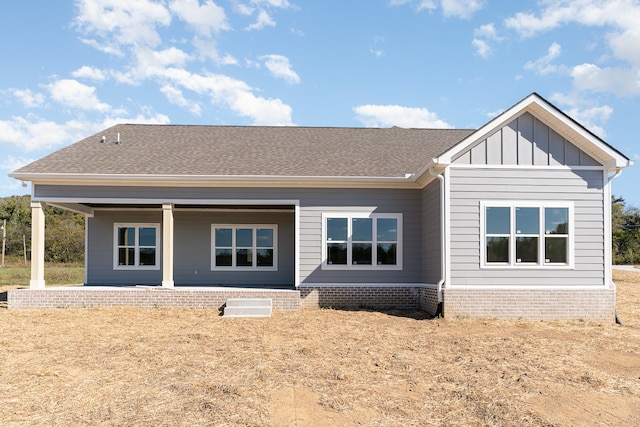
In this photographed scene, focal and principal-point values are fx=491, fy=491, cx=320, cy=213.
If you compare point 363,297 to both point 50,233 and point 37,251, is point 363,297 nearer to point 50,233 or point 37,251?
point 37,251

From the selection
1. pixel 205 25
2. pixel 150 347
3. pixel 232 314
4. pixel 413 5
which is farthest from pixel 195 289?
pixel 413 5

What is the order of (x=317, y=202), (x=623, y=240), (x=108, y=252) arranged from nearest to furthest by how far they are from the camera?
(x=317, y=202) → (x=108, y=252) → (x=623, y=240)

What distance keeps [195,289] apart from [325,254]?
12.1 ft

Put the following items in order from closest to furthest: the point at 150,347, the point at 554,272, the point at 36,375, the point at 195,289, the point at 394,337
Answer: the point at 36,375
the point at 150,347
the point at 394,337
the point at 554,272
the point at 195,289

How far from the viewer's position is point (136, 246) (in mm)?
16156

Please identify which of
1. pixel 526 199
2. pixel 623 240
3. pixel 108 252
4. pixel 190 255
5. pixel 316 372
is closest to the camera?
pixel 316 372

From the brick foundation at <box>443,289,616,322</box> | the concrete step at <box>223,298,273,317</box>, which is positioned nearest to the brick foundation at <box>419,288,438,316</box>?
the brick foundation at <box>443,289,616,322</box>

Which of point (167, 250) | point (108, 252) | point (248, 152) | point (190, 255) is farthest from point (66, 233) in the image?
point (167, 250)

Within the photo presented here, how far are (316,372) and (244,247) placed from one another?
378 inches

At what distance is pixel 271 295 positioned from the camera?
13203mm

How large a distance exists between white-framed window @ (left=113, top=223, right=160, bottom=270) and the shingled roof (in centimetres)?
260

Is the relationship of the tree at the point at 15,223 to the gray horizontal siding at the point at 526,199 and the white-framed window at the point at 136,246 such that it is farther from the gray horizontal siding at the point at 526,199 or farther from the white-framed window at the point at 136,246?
the gray horizontal siding at the point at 526,199

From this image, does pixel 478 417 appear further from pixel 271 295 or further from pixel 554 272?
pixel 271 295

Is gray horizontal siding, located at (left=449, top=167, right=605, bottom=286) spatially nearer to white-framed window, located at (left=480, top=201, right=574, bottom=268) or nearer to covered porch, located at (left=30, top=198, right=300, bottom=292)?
white-framed window, located at (left=480, top=201, right=574, bottom=268)
